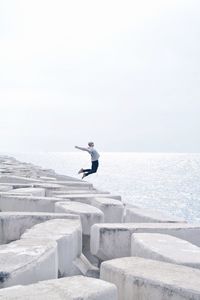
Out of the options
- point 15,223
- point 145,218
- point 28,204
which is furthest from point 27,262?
point 28,204

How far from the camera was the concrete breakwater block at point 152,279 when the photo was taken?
1.77 m

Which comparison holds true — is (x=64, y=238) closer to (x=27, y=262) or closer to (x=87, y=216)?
(x=27, y=262)

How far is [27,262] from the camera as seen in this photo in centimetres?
189

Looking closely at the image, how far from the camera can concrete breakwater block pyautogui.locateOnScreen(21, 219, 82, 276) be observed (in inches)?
95.0

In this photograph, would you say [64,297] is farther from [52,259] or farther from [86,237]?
[86,237]

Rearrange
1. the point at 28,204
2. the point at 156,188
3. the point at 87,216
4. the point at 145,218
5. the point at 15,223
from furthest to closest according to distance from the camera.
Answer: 1. the point at 156,188
2. the point at 28,204
3. the point at 145,218
4. the point at 87,216
5. the point at 15,223

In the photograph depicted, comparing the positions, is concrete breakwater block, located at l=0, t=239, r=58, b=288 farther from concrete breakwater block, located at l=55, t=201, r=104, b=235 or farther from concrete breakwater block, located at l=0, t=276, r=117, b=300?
concrete breakwater block, located at l=55, t=201, r=104, b=235

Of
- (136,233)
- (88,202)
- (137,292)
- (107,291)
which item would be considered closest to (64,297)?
(107,291)

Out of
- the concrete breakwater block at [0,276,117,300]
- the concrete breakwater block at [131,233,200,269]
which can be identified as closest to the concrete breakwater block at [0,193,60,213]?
the concrete breakwater block at [131,233,200,269]

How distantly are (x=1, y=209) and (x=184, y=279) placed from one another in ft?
7.99

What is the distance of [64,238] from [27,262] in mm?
563

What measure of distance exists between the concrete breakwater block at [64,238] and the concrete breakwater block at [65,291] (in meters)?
0.63

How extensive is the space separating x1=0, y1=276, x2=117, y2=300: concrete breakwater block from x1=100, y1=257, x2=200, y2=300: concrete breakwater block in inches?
7.4

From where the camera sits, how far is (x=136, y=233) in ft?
8.91
